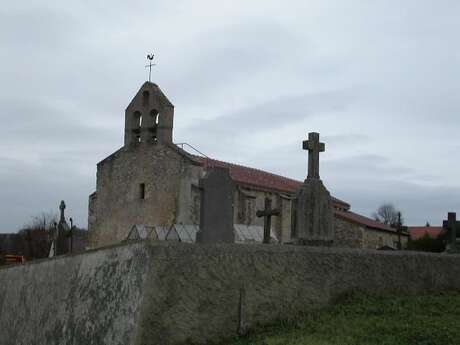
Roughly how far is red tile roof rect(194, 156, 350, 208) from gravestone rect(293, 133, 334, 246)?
23.8 m

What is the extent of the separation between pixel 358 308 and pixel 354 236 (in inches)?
1229

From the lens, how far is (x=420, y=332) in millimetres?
7156

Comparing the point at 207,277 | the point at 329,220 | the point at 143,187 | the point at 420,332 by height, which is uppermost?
the point at 143,187

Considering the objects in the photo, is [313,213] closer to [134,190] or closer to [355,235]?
[134,190]

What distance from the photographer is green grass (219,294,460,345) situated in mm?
7016

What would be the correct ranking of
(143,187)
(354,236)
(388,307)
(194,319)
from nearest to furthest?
(194,319) < (388,307) < (143,187) < (354,236)

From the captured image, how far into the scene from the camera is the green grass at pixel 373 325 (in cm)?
702

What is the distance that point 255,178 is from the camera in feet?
128

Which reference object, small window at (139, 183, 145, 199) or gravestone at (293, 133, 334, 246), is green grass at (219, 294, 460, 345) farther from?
small window at (139, 183, 145, 199)

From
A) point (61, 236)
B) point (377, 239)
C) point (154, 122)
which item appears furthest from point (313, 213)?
point (377, 239)

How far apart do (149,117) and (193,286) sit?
28.2 metres

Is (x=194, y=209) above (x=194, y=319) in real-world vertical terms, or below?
above

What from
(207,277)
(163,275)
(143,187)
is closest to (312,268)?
(207,277)

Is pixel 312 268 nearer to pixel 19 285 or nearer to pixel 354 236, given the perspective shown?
pixel 19 285
